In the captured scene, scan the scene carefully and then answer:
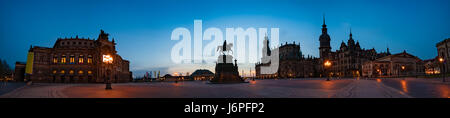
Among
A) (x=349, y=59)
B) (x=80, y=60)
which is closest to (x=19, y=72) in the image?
(x=80, y=60)

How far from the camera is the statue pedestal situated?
116 feet

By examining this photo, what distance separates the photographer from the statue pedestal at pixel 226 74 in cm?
3550

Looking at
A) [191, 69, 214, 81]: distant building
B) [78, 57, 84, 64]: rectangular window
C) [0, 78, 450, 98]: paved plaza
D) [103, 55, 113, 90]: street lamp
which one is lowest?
[191, 69, 214, 81]: distant building

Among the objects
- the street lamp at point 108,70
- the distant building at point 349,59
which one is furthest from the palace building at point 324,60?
the street lamp at point 108,70

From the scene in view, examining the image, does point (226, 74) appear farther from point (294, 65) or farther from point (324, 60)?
point (324, 60)

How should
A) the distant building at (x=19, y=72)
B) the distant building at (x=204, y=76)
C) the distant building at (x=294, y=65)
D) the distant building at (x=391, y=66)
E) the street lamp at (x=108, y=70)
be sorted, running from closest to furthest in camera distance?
the street lamp at (x=108, y=70)
the distant building at (x=19, y=72)
the distant building at (x=391, y=66)
the distant building at (x=204, y=76)
the distant building at (x=294, y=65)

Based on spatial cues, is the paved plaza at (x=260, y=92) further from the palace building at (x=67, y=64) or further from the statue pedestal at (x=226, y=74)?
the palace building at (x=67, y=64)

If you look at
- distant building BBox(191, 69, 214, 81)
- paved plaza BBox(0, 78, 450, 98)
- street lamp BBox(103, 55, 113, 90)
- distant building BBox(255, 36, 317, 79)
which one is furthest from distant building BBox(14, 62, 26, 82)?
distant building BBox(255, 36, 317, 79)

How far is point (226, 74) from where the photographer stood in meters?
36.2

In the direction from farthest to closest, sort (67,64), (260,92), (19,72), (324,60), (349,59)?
(324,60)
(349,59)
(19,72)
(67,64)
(260,92)

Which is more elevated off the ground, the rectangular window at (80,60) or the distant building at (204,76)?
the rectangular window at (80,60)

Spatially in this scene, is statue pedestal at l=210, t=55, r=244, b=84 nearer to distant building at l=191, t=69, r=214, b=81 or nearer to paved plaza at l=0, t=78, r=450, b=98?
paved plaza at l=0, t=78, r=450, b=98
